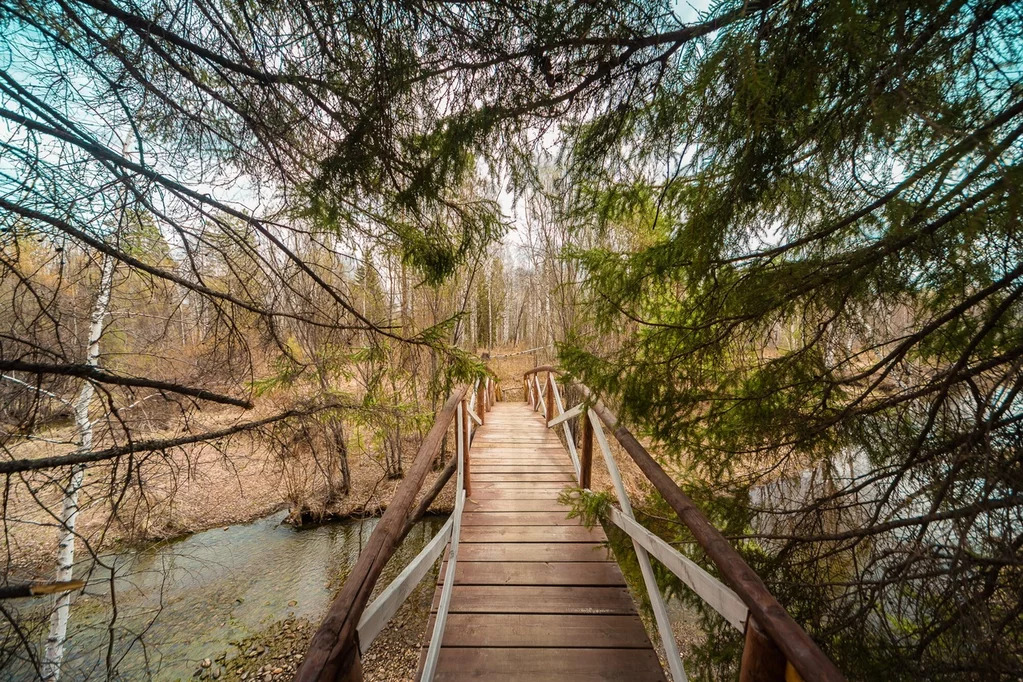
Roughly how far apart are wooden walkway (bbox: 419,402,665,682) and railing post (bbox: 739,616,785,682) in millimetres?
840

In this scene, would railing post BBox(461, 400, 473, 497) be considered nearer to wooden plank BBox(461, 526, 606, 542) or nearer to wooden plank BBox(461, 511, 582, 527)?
wooden plank BBox(461, 511, 582, 527)

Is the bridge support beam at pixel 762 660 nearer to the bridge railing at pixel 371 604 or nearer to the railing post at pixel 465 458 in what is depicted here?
the bridge railing at pixel 371 604

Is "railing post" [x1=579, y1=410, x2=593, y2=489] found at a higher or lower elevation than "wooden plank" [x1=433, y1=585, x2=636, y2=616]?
higher

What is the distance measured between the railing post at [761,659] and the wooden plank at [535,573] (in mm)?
1420

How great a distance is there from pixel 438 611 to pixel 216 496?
8306 millimetres

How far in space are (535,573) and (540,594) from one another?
0.66ft

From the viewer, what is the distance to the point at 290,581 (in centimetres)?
623

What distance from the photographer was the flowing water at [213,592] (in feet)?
15.9

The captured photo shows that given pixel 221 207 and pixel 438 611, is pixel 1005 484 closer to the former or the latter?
pixel 438 611

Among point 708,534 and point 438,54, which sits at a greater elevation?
point 438,54

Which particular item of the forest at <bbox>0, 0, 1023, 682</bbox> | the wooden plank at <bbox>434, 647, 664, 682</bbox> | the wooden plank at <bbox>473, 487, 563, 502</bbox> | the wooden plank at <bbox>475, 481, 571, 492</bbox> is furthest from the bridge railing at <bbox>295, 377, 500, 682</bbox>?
the wooden plank at <bbox>475, 481, 571, 492</bbox>

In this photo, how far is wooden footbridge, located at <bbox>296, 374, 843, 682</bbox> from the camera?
103 centimetres

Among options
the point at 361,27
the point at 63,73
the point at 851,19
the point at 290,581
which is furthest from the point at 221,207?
the point at 290,581

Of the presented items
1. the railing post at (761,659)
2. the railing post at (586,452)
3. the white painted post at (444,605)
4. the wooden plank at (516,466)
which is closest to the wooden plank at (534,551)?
the white painted post at (444,605)
